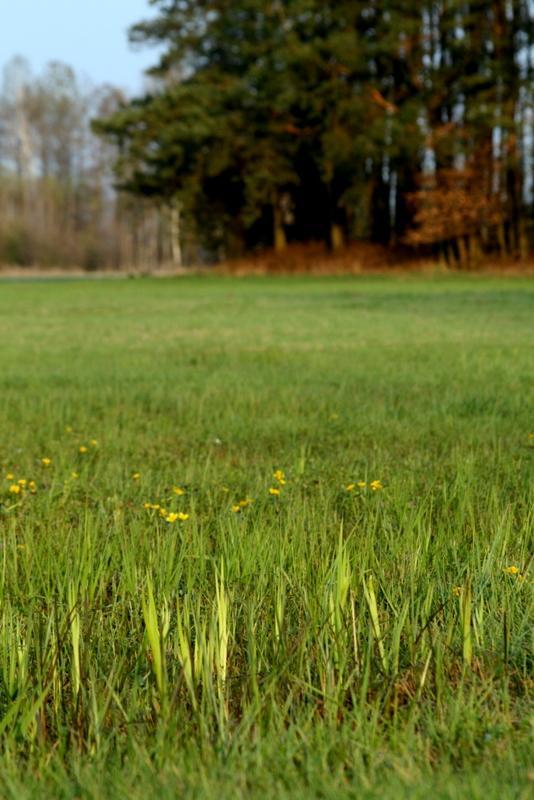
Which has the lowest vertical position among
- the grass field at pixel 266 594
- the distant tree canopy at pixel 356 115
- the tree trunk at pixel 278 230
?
the grass field at pixel 266 594

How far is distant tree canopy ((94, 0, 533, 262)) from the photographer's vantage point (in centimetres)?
3659

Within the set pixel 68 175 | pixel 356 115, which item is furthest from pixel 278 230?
pixel 68 175

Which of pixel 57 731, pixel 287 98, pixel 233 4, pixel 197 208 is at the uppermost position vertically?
pixel 233 4

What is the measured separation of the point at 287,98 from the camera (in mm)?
37062

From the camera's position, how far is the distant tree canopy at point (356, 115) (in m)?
36.6

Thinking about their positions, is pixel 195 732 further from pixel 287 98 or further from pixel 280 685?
pixel 287 98

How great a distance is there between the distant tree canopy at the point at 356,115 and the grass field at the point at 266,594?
31.9 metres

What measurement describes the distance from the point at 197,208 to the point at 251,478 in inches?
1703

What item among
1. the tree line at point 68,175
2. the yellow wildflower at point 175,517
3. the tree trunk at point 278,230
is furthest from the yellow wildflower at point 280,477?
the tree line at point 68,175

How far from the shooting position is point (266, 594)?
2.66 metres

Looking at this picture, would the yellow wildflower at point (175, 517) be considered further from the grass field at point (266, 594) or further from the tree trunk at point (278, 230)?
the tree trunk at point (278, 230)

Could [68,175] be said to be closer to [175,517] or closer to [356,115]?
[356,115]

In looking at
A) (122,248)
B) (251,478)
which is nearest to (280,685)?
(251,478)

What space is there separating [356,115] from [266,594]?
3701 cm
